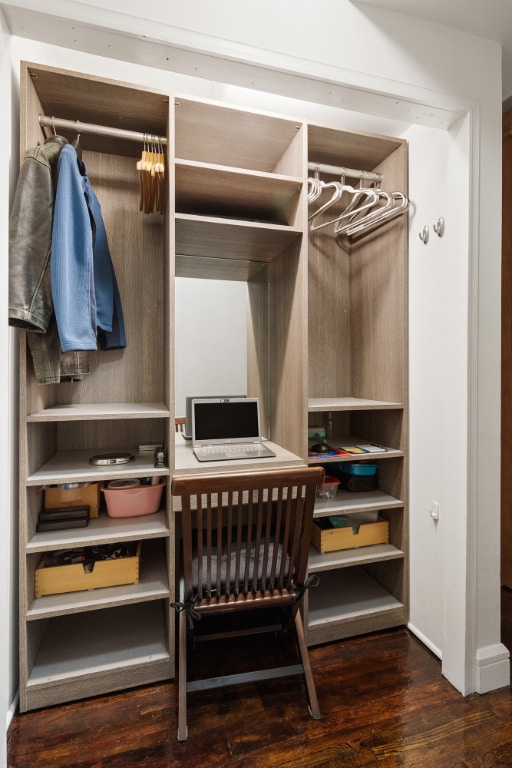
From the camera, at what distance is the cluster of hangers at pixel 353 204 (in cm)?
189

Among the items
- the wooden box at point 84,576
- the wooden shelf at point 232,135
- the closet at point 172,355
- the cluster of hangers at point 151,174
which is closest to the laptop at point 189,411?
the closet at point 172,355

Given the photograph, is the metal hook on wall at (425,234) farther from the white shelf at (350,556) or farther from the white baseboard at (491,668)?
the white baseboard at (491,668)

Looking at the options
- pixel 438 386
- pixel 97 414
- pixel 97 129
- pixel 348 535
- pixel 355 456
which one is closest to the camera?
pixel 97 414

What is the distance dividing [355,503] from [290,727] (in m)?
0.90

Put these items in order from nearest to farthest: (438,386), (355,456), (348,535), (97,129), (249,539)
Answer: (249,539)
(97,129)
(438,386)
(355,456)
(348,535)

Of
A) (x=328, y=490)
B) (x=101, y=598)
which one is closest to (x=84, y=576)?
(x=101, y=598)

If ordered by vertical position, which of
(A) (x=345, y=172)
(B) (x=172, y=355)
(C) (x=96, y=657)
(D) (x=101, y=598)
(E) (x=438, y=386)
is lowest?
(C) (x=96, y=657)

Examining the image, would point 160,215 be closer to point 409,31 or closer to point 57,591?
point 409,31

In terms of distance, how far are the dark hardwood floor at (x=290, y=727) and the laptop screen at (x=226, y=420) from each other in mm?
984

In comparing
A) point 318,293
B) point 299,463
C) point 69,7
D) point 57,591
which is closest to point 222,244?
point 318,293

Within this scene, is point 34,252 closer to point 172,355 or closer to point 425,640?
→ point 172,355

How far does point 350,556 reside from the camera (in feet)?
6.38

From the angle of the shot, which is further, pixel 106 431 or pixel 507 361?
pixel 507 361

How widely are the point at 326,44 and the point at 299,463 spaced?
1.53m
